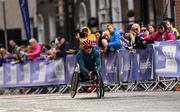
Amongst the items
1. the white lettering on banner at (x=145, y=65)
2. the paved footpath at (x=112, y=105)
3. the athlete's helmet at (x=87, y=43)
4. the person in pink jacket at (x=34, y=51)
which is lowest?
the paved footpath at (x=112, y=105)

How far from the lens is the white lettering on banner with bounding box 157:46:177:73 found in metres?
21.0

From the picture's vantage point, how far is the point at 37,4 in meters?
51.7

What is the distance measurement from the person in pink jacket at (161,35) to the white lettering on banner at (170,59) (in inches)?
20.7

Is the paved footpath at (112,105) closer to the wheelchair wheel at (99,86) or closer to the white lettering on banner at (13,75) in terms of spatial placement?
the wheelchair wheel at (99,86)

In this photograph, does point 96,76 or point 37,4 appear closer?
point 96,76

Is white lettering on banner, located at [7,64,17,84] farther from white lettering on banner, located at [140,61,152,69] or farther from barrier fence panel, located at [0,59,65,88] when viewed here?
white lettering on banner, located at [140,61,152,69]

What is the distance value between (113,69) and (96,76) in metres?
3.81

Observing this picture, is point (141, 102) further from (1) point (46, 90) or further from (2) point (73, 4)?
(2) point (73, 4)

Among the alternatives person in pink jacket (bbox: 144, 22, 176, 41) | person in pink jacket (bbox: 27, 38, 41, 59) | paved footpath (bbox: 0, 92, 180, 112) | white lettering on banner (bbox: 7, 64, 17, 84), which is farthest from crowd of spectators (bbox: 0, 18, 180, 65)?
paved footpath (bbox: 0, 92, 180, 112)

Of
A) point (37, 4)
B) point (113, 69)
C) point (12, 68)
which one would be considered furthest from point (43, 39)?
point (113, 69)

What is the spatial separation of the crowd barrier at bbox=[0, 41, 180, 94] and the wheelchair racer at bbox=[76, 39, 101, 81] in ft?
Answer: 8.87

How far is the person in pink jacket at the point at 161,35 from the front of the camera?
21.6 meters

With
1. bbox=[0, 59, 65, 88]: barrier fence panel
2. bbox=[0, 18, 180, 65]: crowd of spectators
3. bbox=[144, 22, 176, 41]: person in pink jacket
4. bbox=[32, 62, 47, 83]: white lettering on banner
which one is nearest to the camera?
bbox=[144, 22, 176, 41]: person in pink jacket

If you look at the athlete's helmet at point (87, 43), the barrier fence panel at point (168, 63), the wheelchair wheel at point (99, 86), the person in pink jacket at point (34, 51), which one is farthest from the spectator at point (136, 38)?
the person in pink jacket at point (34, 51)
